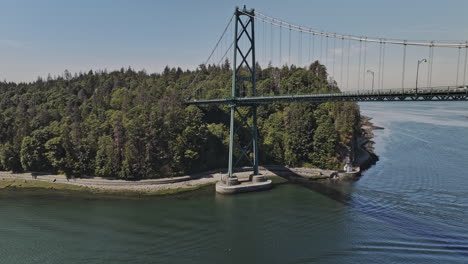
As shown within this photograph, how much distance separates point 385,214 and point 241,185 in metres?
16.3

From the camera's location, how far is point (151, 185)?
38.6 meters

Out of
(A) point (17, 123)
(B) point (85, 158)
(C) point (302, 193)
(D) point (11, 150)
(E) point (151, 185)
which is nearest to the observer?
(C) point (302, 193)

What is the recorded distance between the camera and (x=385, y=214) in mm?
28047

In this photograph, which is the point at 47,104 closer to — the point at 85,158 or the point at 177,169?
the point at 85,158

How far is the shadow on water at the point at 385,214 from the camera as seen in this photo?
22.8 meters

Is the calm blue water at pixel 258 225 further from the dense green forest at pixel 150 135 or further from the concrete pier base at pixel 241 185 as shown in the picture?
the dense green forest at pixel 150 135

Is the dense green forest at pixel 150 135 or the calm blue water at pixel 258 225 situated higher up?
the dense green forest at pixel 150 135

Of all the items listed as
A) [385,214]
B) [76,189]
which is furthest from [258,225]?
[76,189]

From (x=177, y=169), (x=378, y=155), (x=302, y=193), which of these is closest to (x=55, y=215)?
(x=177, y=169)

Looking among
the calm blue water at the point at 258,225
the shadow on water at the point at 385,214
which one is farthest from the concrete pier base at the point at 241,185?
the shadow on water at the point at 385,214

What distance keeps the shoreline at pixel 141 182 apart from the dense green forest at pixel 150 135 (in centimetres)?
129

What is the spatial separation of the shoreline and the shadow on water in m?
2.77

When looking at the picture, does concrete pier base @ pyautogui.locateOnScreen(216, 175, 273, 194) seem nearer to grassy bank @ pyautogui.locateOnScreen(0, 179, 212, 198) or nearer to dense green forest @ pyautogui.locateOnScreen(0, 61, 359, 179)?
grassy bank @ pyautogui.locateOnScreen(0, 179, 212, 198)

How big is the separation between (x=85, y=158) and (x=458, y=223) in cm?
4231
